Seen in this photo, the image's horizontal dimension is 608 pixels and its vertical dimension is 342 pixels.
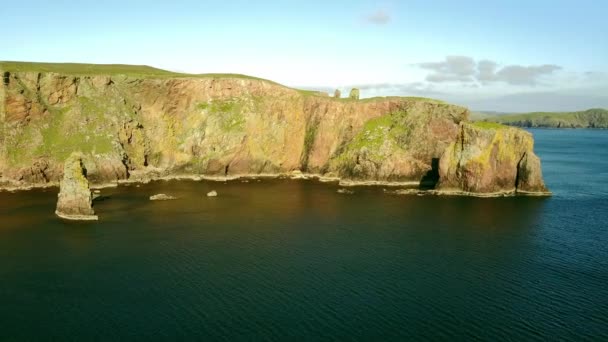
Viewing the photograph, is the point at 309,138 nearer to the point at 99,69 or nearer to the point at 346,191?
the point at 346,191

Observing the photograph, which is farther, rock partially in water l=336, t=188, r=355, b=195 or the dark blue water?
rock partially in water l=336, t=188, r=355, b=195

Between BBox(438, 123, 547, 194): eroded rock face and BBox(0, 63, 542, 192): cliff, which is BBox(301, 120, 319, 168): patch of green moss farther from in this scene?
BBox(438, 123, 547, 194): eroded rock face

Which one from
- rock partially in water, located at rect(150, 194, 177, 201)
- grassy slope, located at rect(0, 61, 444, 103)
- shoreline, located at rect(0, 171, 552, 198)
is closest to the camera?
rock partially in water, located at rect(150, 194, 177, 201)

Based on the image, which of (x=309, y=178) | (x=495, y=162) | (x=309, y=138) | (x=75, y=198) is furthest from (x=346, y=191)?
(x=75, y=198)

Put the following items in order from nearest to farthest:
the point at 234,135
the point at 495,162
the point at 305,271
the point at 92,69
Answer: the point at 305,271 → the point at 495,162 → the point at 234,135 → the point at 92,69

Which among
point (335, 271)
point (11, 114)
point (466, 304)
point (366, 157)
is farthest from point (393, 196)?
point (11, 114)

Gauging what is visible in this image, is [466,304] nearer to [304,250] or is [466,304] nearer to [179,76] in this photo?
[304,250]

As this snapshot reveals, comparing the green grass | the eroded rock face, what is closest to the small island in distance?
the eroded rock face
